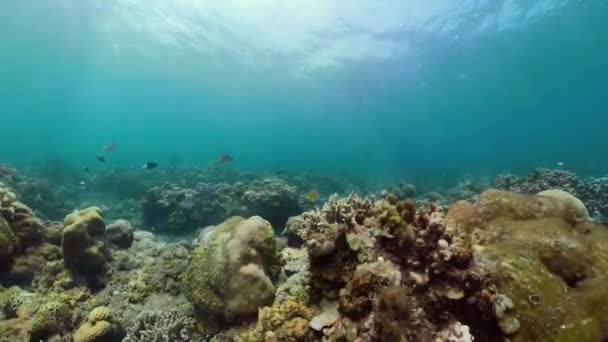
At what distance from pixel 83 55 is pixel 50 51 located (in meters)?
3.57

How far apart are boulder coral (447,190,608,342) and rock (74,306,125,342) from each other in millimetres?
5214

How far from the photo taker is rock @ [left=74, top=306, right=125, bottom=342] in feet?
17.9

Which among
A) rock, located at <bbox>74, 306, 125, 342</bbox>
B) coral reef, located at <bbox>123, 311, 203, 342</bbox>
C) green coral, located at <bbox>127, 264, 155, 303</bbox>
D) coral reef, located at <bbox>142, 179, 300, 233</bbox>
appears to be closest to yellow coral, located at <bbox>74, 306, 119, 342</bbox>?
rock, located at <bbox>74, 306, 125, 342</bbox>

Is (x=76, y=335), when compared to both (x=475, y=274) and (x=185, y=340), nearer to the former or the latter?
(x=185, y=340)

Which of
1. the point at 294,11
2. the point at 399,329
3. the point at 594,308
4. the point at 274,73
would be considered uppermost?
the point at 294,11

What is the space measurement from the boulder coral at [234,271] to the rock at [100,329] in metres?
1.19

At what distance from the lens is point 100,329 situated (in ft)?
18.0

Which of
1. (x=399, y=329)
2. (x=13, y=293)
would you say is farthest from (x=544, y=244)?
(x=13, y=293)

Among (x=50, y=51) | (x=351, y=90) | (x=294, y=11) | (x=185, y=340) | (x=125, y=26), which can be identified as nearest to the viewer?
(x=185, y=340)

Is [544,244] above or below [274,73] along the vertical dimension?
below

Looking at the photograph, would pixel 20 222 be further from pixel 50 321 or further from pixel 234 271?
pixel 234 271

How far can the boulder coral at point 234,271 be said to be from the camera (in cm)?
505

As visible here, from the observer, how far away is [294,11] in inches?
1101

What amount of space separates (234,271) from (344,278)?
1.85 meters
